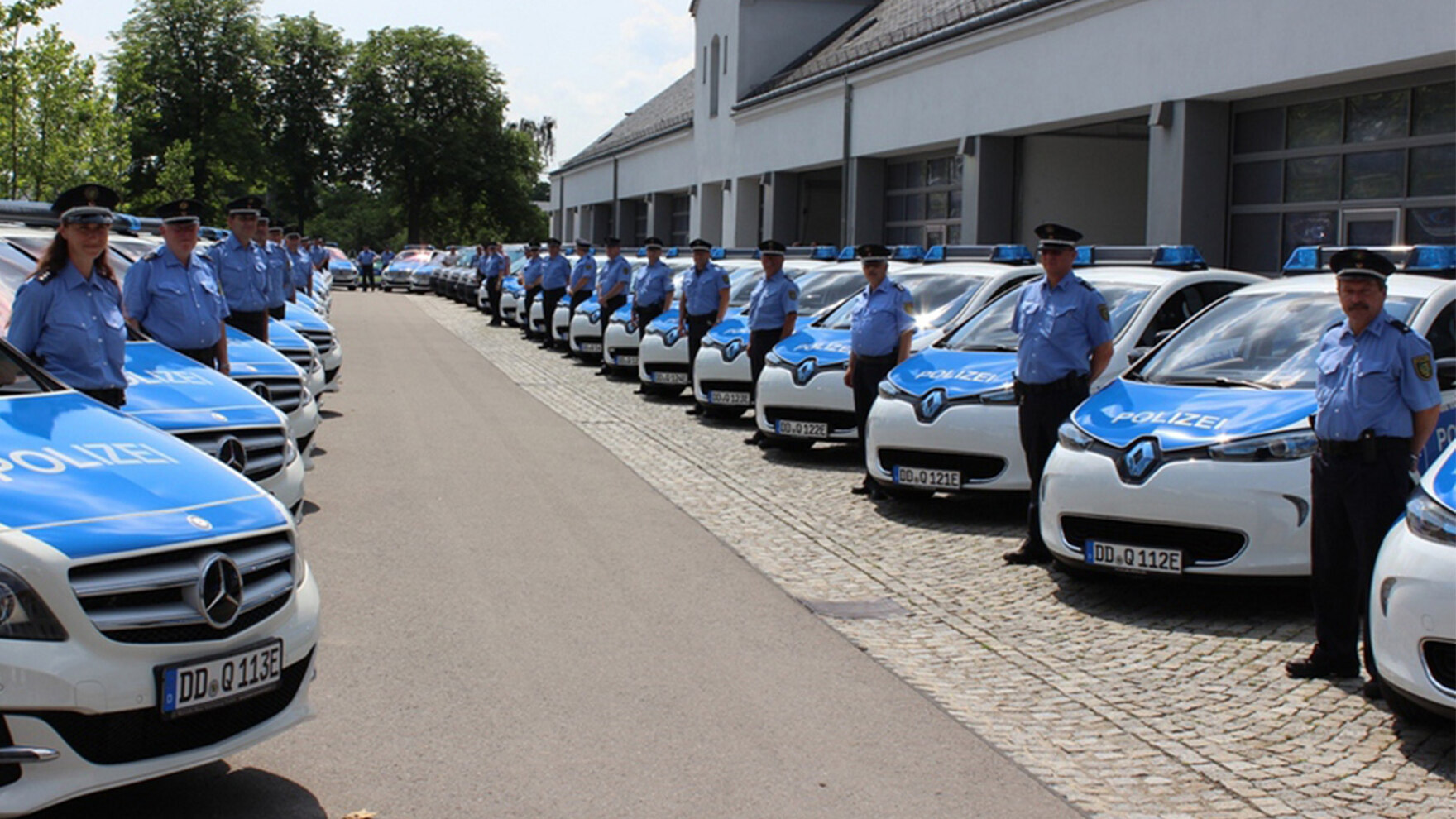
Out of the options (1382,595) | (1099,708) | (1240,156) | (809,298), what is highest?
(1240,156)

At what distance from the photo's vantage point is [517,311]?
1294 inches

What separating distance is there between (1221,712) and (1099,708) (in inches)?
18.9

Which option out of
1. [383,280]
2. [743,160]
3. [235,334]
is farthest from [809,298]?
[383,280]

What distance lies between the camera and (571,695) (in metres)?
6.04

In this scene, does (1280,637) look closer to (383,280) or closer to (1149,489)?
(1149,489)

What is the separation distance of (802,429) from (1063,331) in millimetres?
4492

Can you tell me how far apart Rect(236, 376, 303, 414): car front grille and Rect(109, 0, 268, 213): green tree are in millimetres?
57244

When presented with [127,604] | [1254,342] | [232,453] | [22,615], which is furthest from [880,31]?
[22,615]

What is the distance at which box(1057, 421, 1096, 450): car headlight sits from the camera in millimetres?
8070

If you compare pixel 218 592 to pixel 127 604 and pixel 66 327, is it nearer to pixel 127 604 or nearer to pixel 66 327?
pixel 127 604

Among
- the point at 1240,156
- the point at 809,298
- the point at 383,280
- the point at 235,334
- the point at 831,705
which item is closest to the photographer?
the point at 831,705

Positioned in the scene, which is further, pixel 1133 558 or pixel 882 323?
pixel 882 323

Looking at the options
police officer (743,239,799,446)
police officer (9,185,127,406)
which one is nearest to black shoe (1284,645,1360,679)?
police officer (9,185,127,406)

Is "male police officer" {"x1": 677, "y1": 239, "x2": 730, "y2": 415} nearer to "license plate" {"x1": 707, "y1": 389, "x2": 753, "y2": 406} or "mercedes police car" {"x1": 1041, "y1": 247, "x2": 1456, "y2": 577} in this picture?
"license plate" {"x1": 707, "y1": 389, "x2": 753, "y2": 406}
